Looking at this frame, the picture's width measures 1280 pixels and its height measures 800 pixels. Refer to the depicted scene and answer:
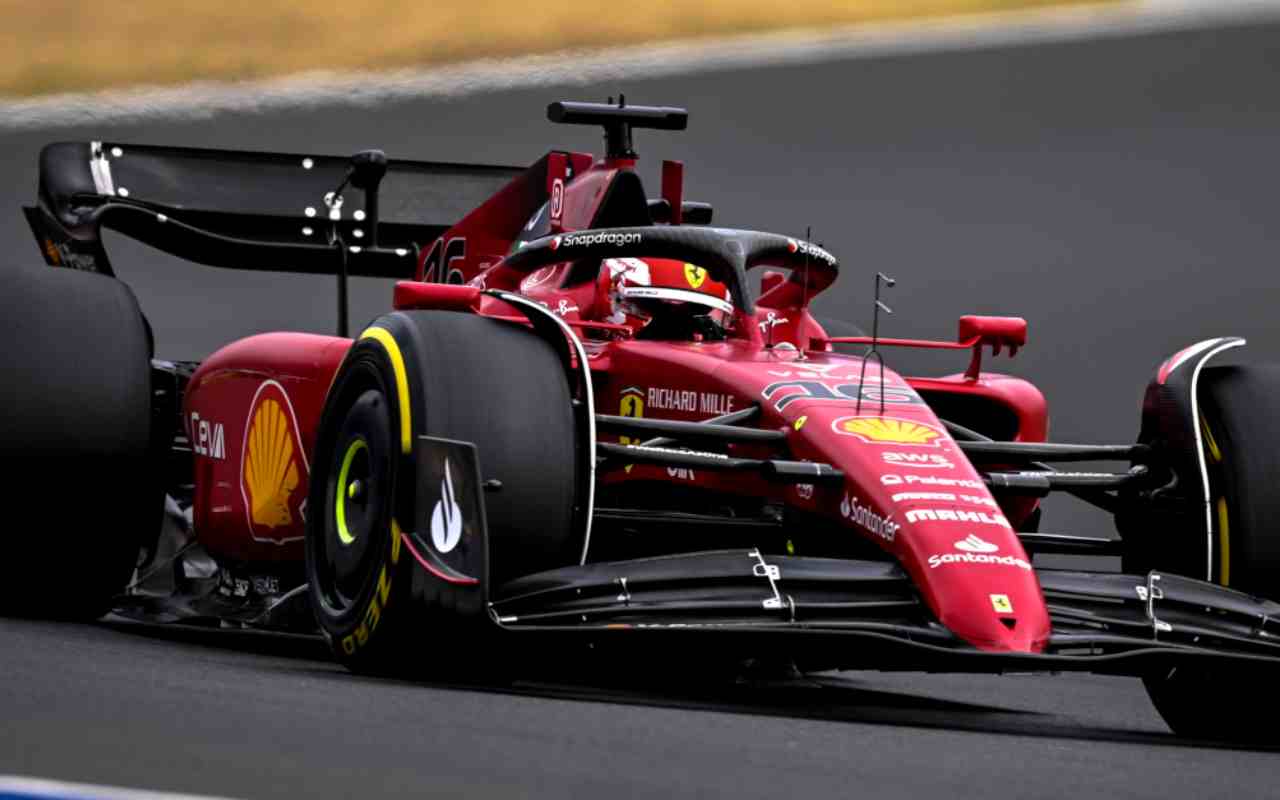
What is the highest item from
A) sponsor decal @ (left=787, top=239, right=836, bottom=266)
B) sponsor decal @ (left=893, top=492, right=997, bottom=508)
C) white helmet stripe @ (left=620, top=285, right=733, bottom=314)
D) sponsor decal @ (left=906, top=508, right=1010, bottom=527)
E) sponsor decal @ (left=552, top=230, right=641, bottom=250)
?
sponsor decal @ (left=552, top=230, right=641, bottom=250)

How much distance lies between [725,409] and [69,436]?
2.21 metres

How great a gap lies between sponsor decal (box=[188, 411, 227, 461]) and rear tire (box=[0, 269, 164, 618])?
0.21m

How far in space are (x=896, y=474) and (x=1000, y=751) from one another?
94 centimetres

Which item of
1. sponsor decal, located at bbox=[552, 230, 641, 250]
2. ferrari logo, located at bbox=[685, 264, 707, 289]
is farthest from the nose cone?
ferrari logo, located at bbox=[685, 264, 707, 289]

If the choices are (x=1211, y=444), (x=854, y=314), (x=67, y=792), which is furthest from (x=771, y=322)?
(x=67, y=792)

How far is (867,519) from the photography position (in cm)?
529

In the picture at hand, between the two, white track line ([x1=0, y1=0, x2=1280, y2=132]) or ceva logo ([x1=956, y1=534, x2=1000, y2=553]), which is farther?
white track line ([x1=0, y1=0, x2=1280, y2=132])

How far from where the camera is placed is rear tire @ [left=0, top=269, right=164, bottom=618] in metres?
6.81

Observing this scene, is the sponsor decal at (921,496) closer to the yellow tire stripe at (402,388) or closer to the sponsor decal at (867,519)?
the sponsor decal at (867,519)

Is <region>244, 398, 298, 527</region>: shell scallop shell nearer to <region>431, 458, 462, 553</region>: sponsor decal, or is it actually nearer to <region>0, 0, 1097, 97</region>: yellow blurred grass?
<region>431, 458, 462, 553</region>: sponsor decal

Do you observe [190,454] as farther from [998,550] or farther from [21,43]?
[21,43]

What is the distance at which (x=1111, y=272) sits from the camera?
852 cm

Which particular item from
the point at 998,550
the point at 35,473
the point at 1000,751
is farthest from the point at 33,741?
the point at 35,473

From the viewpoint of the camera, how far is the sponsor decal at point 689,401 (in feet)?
19.4
